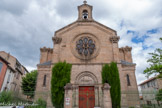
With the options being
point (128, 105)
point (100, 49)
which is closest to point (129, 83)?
point (128, 105)

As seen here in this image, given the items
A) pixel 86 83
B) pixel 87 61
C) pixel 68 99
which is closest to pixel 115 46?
pixel 87 61

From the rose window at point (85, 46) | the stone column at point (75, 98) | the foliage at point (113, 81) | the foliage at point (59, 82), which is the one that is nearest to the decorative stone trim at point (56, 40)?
the rose window at point (85, 46)

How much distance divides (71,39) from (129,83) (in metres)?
10.7

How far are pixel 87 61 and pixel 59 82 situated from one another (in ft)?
17.2

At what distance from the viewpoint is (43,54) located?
22.5m

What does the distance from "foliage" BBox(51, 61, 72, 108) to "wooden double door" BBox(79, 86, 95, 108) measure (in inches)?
118

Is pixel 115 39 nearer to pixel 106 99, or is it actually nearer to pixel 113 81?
pixel 113 81

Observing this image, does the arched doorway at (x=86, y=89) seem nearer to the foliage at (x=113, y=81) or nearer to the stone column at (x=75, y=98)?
the stone column at (x=75, y=98)

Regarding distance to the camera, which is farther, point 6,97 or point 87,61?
point 87,61

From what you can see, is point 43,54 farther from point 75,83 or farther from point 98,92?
point 98,92

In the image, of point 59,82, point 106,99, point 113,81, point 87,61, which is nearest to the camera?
point 106,99

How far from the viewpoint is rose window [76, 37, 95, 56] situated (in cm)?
1680

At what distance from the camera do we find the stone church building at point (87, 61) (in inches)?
579

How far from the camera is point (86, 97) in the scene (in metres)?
14.7
